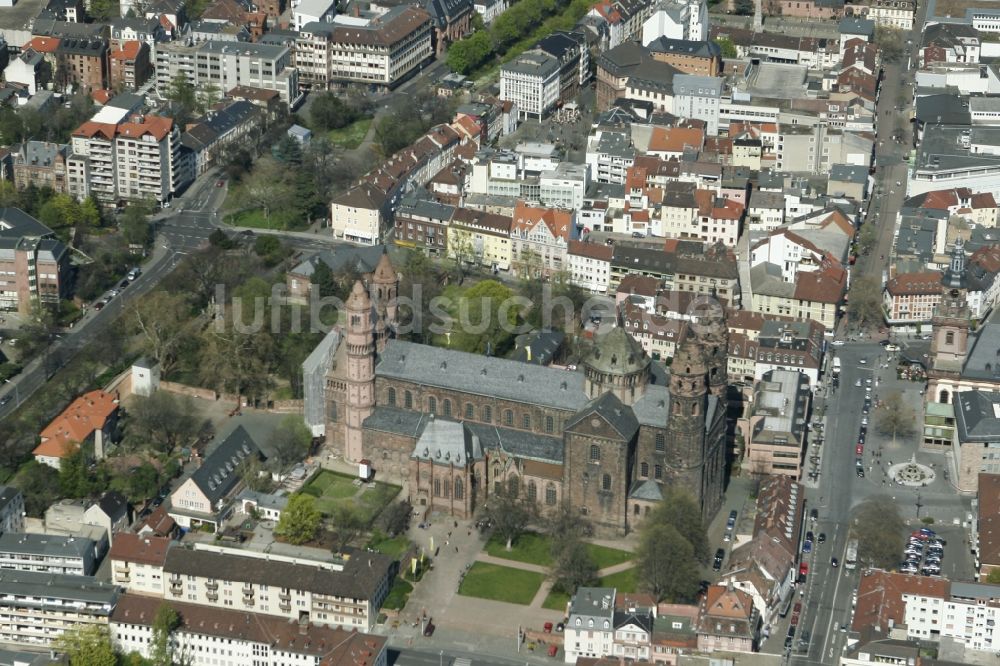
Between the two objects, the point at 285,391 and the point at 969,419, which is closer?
the point at 969,419

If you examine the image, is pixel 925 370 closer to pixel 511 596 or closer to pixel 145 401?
pixel 511 596

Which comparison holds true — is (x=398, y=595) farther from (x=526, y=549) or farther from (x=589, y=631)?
(x=589, y=631)

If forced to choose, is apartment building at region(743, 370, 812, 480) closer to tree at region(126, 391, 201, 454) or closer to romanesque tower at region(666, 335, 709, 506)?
romanesque tower at region(666, 335, 709, 506)

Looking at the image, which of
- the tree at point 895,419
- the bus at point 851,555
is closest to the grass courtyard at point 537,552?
the bus at point 851,555

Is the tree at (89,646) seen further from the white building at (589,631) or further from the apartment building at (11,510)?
the white building at (589,631)

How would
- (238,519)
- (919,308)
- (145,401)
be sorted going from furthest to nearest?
(919,308), (145,401), (238,519)

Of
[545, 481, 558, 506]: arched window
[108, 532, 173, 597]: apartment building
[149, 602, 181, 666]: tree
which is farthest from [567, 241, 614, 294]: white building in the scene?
[149, 602, 181, 666]: tree

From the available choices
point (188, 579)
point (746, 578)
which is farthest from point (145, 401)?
point (746, 578)
